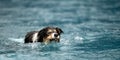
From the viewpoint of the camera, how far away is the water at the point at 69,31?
1316 centimetres

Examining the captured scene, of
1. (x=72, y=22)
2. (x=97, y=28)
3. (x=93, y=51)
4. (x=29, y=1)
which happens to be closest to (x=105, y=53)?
(x=93, y=51)

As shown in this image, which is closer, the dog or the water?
the water

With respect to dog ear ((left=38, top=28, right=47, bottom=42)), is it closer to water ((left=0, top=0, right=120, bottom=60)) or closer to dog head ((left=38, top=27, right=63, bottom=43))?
dog head ((left=38, top=27, right=63, bottom=43))

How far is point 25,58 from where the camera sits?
41.5ft

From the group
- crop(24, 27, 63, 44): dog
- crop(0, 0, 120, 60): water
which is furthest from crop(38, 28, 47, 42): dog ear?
crop(0, 0, 120, 60): water

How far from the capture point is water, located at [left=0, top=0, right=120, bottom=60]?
43.2 ft

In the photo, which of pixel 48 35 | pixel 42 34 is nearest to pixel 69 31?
pixel 42 34

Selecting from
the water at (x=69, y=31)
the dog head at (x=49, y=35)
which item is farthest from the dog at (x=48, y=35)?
the water at (x=69, y=31)

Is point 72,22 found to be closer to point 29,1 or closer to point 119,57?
point 119,57

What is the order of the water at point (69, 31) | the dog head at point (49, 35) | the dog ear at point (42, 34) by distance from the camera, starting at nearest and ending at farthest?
1. the water at point (69, 31)
2. the dog head at point (49, 35)
3. the dog ear at point (42, 34)

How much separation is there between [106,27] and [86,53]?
5.70 metres

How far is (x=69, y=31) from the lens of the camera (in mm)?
17859

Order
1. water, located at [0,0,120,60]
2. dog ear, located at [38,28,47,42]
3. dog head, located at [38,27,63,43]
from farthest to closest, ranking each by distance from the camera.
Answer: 1. dog ear, located at [38,28,47,42]
2. dog head, located at [38,27,63,43]
3. water, located at [0,0,120,60]

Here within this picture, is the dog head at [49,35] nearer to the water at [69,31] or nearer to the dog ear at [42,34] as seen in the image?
the dog ear at [42,34]
